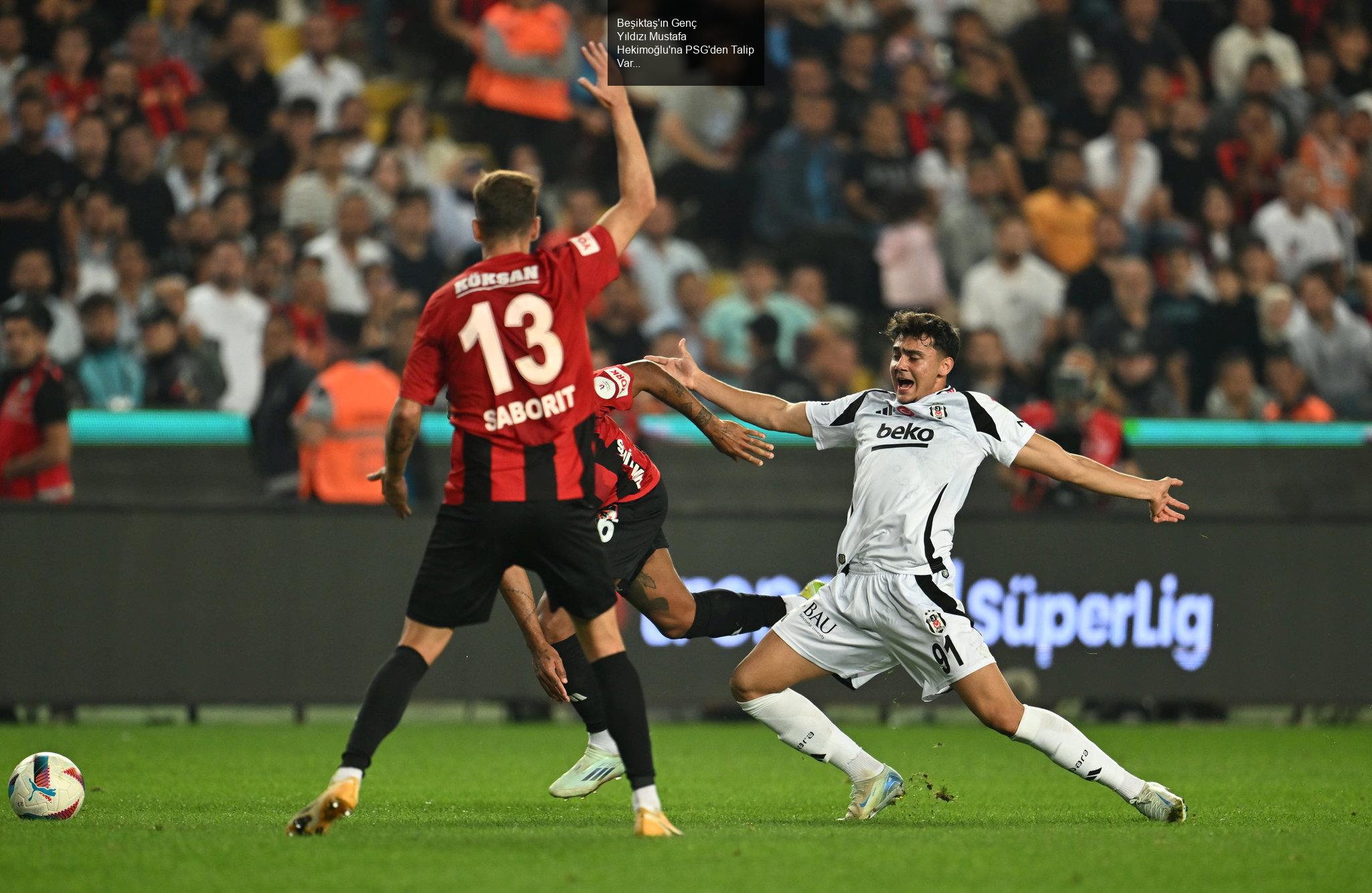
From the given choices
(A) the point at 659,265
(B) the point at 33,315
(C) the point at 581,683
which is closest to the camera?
(C) the point at 581,683

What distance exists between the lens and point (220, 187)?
48.2ft

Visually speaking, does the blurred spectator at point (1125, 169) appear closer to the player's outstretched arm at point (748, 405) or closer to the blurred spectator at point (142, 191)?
the blurred spectator at point (142, 191)

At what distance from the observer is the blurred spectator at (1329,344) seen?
50.3ft

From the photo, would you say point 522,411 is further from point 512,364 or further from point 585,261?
point 585,261

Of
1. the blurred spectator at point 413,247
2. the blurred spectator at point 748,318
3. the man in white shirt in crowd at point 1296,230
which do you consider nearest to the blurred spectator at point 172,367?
the blurred spectator at point 413,247

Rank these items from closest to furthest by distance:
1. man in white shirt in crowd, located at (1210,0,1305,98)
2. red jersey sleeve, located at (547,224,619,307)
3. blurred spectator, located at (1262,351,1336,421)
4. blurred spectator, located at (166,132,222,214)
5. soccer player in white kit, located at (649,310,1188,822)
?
1. red jersey sleeve, located at (547,224,619,307)
2. soccer player in white kit, located at (649,310,1188,822)
3. blurred spectator, located at (1262,351,1336,421)
4. blurred spectator, located at (166,132,222,214)
5. man in white shirt in crowd, located at (1210,0,1305,98)

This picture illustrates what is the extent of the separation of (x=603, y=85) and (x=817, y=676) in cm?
259

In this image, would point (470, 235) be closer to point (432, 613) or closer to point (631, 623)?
point (631, 623)

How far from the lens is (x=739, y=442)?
23.7 ft

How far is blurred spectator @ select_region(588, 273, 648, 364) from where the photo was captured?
1377 cm

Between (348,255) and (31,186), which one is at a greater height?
(31,186)

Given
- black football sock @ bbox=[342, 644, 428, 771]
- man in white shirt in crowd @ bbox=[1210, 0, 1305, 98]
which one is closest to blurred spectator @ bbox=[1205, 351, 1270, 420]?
man in white shirt in crowd @ bbox=[1210, 0, 1305, 98]

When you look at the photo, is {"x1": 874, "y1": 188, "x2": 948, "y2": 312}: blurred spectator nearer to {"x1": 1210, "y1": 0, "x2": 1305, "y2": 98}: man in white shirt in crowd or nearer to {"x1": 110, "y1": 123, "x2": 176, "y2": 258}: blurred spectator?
{"x1": 1210, "y1": 0, "x2": 1305, "y2": 98}: man in white shirt in crowd

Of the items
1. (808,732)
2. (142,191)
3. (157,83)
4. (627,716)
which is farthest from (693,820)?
(157,83)
